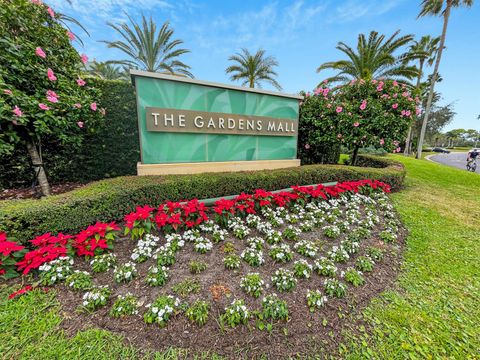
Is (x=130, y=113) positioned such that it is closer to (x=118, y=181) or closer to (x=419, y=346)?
(x=118, y=181)

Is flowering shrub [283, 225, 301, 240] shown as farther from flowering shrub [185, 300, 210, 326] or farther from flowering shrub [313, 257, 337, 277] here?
flowering shrub [185, 300, 210, 326]

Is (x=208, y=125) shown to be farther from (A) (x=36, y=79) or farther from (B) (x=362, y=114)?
(B) (x=362, y=114)

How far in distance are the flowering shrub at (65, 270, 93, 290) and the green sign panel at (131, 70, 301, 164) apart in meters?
2.67

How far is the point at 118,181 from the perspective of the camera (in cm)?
357

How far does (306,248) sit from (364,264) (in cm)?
75

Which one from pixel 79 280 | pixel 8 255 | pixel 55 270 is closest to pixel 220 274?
pixel 79 280

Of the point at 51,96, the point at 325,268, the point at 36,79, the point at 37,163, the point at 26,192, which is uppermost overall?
the point at 36,79

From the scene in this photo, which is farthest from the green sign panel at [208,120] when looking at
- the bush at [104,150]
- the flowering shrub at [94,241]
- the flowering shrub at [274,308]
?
the flowering shrub at [274,308]

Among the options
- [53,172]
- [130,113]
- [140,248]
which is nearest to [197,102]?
[130,113]

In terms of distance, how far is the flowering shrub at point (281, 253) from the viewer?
8.45ft

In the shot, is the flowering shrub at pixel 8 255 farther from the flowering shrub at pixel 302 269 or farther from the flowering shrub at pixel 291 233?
the flowering shrub at pixel 291 233

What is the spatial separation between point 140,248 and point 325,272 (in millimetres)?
2330

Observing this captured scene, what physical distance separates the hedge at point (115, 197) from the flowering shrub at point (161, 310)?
1.80m

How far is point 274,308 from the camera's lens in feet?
6.26
